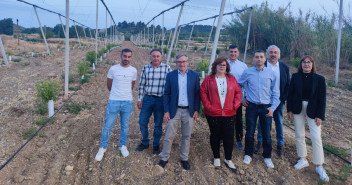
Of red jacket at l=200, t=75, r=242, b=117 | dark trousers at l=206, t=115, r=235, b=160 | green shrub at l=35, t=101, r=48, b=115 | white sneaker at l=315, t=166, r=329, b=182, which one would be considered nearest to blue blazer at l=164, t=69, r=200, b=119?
red jacket at l=200, t=75, r=242, b=117

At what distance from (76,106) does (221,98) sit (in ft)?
12.7

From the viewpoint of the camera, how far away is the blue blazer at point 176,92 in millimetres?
3076

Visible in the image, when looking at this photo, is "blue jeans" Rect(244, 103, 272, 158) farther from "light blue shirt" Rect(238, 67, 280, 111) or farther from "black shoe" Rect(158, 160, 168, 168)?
"black shoe" Rect(158, 160, 168, 168)

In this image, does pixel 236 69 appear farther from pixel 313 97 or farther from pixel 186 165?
pixel 186 165

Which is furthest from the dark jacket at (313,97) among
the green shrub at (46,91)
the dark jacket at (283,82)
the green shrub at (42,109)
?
the green shrub at (42,109)

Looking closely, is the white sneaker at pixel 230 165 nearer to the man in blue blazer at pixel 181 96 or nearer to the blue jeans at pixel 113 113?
the man in blue blazer at pixel 181 96

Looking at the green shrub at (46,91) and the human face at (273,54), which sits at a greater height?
the human face at (273,54)

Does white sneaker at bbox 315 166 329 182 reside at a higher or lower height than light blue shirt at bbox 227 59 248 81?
lower

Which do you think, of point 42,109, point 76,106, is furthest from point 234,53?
point 42,109

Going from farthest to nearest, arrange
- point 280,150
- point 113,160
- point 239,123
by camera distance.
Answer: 1. point 239,123
2. point 280,150
3. point 113,160

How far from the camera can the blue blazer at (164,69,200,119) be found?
3076 millimetres

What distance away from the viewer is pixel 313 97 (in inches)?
123

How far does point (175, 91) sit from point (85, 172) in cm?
154

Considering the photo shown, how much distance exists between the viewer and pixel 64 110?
557 centimetres
